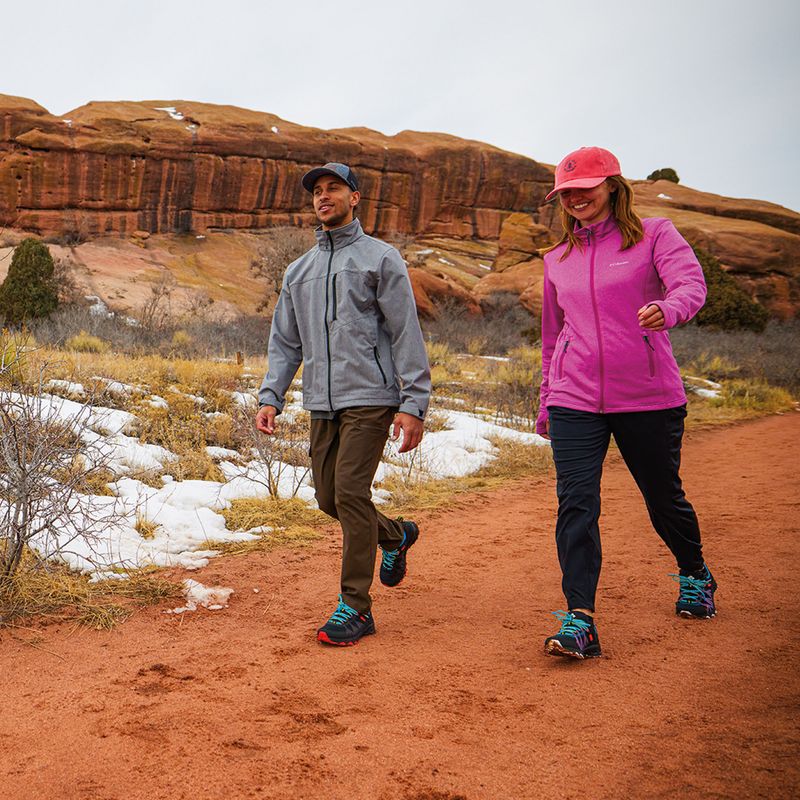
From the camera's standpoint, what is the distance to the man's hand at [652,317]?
290cm

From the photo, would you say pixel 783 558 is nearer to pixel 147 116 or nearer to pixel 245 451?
pixel 245 451

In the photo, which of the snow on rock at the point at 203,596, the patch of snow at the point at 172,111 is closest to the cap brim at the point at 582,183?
the snow on rock at the point at 203,596

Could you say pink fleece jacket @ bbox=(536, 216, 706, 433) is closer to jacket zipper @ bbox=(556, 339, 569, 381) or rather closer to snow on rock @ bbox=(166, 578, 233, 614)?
jacket zipper @ bbox=(556, 339, 569, 381)

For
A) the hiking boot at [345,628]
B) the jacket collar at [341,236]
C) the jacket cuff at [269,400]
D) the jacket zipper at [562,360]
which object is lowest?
the hiking boot at [345,628]

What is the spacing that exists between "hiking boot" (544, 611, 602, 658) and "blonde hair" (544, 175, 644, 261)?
154cm

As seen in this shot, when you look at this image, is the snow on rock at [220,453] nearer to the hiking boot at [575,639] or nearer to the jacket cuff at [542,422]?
the jacket cuff at [542,422]

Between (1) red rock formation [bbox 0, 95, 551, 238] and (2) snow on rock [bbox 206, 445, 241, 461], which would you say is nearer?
(2) snow on rock [bbox 206, 445, 241, 461]

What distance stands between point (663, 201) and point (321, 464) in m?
53.1

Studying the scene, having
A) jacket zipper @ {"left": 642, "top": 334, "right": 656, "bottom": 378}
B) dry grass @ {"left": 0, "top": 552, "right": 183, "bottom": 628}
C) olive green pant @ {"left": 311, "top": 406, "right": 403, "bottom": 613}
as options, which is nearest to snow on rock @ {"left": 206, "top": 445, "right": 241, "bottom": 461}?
dry grass @ {"left": 0, "top": 552, "right": 183, "bottom": 628}

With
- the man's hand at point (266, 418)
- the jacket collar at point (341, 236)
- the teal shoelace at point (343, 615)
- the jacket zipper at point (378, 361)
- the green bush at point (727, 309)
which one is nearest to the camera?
the teal shoelace at point (343, 615)

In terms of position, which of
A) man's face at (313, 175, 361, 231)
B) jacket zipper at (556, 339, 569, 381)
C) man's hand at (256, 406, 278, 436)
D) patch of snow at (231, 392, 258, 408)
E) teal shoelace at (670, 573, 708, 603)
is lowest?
patch of snow at (231, 392, 258, 408)

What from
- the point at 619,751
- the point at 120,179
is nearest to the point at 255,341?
the point at 619,751

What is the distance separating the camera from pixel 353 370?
11.7 feet

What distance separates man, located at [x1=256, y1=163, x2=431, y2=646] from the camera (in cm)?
353
